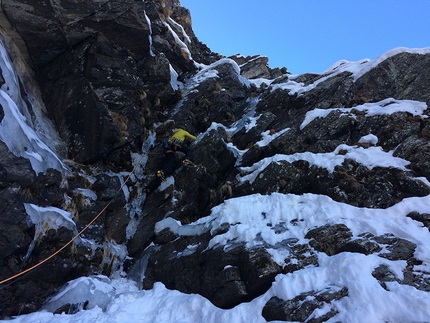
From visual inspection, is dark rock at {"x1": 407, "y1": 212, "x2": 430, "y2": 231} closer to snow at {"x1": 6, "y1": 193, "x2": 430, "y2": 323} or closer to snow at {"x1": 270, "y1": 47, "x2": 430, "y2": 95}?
snow at {"x1": 6, "y1": 193, "x2": 430, "y2": 323}

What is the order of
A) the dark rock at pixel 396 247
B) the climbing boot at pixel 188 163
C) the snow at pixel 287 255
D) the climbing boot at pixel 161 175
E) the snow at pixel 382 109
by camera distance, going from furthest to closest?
the climbing boot at pixel 188 163 < the climbing boot at pixel 161 175 < the snow at pixel 382 109 < the dark rock at pixel 396 247 < the snow at pixel 287 255

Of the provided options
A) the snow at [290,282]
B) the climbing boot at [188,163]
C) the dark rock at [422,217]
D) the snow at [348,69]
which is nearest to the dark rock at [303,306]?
the snow at [290,282]

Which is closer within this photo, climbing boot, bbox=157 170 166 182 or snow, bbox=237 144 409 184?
snow, bbox=237 144 409 184

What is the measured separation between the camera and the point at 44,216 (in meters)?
8.76

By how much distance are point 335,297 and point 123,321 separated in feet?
15.2

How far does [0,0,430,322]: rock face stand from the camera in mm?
7820

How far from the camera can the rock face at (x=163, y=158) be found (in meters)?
7.82

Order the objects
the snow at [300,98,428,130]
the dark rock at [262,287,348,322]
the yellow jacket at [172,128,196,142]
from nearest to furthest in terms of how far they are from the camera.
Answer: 1. the dark rock at [262,287,348,322]
2. the snow at [300,98,428,130]
3. the yellow jacket at [172,128,196,142]

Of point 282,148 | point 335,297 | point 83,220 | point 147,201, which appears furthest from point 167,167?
point 335,297

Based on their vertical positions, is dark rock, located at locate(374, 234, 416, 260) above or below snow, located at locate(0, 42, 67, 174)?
below

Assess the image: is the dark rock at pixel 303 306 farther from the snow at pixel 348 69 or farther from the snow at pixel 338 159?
the snow at pixel 348 69

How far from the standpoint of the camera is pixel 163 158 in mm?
13352

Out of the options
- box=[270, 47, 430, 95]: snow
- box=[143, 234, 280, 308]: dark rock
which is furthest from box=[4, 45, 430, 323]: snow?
box=[270, 47, 430, 95]: snow

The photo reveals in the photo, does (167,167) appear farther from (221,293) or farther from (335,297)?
(335,297)
